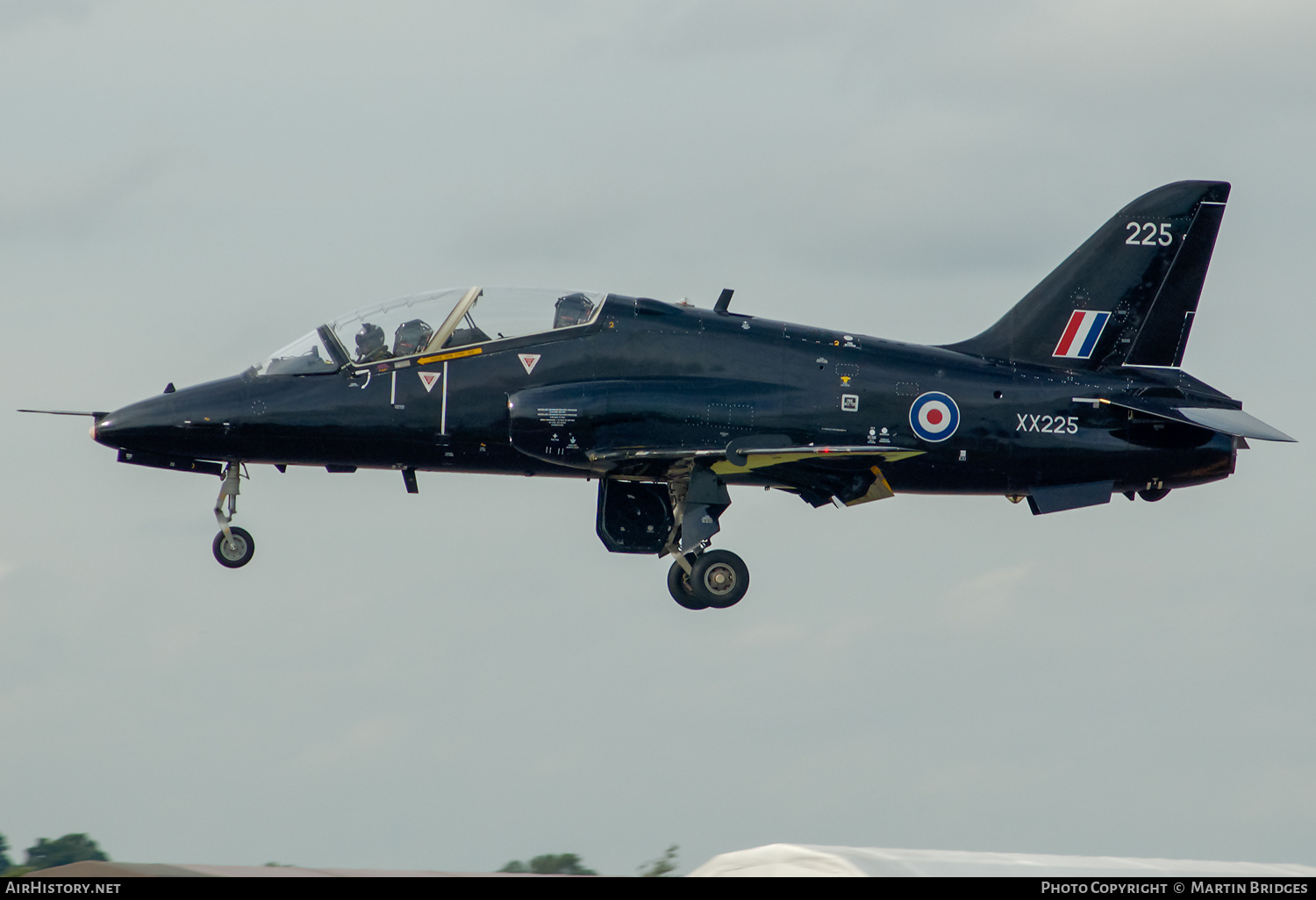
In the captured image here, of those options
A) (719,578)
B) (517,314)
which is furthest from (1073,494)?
(517,314)

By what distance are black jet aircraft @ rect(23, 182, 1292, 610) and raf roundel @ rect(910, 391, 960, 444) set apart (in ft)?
0.10

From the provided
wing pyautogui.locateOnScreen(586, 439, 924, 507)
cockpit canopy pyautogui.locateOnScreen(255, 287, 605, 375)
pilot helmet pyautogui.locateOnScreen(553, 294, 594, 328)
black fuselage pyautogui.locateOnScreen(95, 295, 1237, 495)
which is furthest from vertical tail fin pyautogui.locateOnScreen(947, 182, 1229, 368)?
cockpit canopy pyautogui.locateOnScreen(255, 287, 605, 375)

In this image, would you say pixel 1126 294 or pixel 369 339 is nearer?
pixel 369 339

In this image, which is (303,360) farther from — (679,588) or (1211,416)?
(1211,416)

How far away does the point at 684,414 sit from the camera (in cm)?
2348

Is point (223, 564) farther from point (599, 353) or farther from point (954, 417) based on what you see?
point (954, 417)

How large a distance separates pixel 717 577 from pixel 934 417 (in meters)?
4.14

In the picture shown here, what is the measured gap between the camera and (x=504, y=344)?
77.2ft

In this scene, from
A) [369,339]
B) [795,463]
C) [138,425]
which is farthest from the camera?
[795,463]

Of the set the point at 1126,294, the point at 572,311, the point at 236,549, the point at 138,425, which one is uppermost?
Result: the point at 572,311

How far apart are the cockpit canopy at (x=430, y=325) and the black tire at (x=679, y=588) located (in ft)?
13.9
